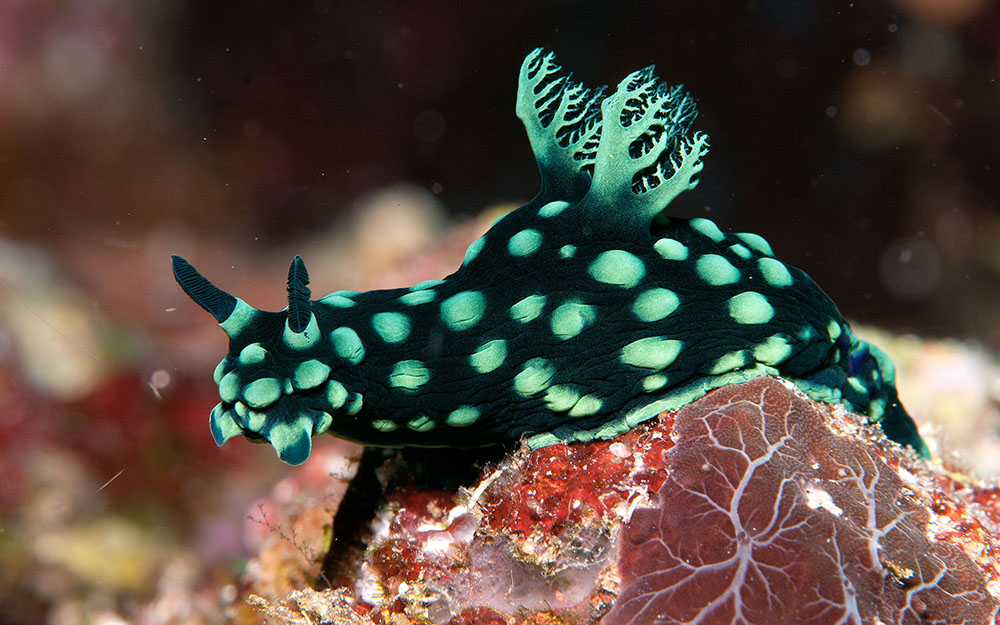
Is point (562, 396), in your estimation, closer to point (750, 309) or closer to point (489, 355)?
point (489, 355)

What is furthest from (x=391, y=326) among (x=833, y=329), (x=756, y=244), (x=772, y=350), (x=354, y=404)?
(x=833, y=329)

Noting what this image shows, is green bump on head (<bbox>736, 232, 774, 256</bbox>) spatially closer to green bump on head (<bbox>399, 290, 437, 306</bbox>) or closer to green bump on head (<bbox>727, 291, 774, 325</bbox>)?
green bump on head (<bbox>727, 291, 774, 325</bbox>)

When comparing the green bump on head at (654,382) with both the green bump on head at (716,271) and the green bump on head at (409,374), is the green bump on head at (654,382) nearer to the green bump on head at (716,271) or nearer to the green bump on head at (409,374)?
the green bump on head at (716,271)

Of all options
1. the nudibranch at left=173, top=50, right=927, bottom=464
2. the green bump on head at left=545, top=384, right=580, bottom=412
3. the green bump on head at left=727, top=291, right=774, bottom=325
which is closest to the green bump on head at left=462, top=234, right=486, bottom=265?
the nudibranch at left=173, top=50, right=927, bottom=464

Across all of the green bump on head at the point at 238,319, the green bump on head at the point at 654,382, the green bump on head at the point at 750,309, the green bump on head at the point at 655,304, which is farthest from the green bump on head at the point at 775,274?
the green bump on head at the point at 238,319

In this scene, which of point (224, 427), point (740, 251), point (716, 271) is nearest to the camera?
point (224, 427)
